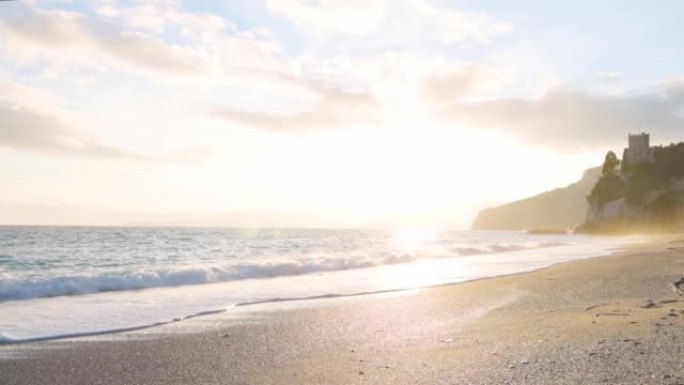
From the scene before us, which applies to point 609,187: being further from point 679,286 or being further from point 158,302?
point 158,302

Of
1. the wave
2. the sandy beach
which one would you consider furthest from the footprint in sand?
the wave

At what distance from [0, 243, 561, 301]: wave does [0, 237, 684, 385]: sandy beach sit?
887cm

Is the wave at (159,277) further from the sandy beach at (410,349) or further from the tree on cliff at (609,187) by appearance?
the tree on cliff at (609,187)

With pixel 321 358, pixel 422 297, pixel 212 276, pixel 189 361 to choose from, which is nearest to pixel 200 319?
pixel 189 361

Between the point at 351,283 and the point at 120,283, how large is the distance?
335 inches

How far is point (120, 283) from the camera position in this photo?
2012cm

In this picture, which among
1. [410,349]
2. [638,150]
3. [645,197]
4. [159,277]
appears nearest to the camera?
[410,349]

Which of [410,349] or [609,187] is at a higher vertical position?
[609,187]

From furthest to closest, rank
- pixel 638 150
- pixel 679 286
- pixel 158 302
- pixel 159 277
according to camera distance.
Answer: pixel 638 150
pixel 159 277
pixel 158 302
pixel 679 286

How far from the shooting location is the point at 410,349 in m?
8.45

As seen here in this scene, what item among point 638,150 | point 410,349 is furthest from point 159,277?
point 638,150

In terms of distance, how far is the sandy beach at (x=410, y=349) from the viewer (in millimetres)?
6836

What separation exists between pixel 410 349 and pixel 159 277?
15613 millimetres

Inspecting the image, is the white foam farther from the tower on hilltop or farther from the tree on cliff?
the tower on hilltop
